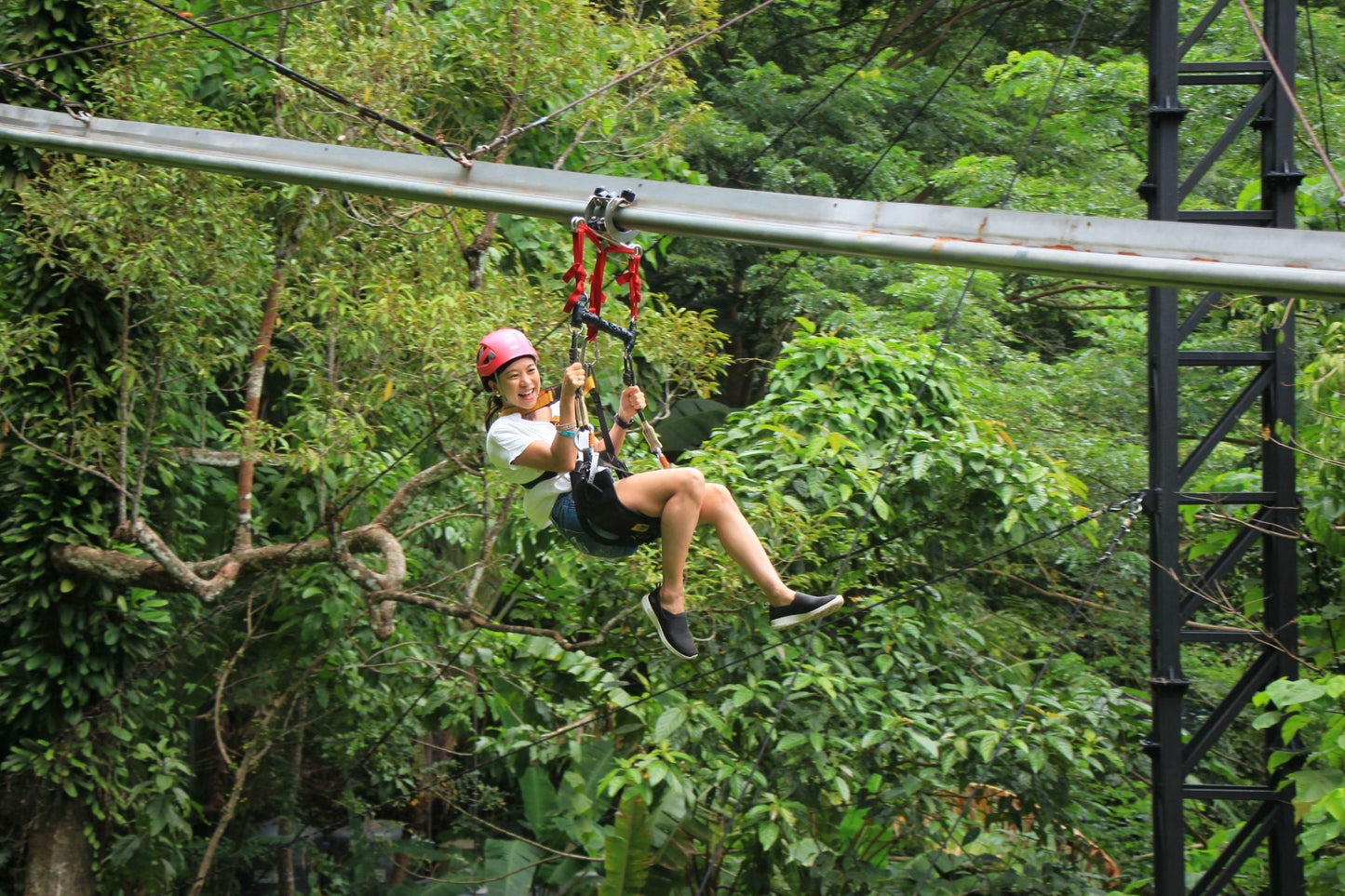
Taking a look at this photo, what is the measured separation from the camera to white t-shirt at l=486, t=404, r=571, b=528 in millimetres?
3770

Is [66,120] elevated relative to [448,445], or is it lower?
elevated

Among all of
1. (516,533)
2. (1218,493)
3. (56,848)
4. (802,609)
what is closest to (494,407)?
Answer: (802,609)

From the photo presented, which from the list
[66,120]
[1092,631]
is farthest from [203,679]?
[1092,631]

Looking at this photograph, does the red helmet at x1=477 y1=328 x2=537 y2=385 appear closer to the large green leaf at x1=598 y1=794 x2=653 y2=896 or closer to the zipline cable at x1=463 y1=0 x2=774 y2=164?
the zipline cable at x1=463 y1=0 x2=774 y2=164

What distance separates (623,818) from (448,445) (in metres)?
1.74

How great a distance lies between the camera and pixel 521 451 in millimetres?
3748

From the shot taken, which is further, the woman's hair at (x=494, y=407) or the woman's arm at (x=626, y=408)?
the woman's hair at (x=494, y=407)

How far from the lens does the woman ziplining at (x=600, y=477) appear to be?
3.53 m

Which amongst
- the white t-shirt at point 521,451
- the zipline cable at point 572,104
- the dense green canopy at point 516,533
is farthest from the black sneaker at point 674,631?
the dense green canopy at point 516,533

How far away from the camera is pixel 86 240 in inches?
229

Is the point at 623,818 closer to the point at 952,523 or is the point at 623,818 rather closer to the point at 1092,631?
the point at 952,523

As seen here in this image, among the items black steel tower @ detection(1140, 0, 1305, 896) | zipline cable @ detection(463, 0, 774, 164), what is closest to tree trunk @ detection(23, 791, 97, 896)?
zipline cable @ detection(463, 0, 774, 164)

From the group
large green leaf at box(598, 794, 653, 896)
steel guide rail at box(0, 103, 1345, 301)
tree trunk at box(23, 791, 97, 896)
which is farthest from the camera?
tree trunk at box(23, 791, 97, 896)

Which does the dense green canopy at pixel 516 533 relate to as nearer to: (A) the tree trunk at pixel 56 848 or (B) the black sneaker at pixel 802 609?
(A) the tree trunk at pixel 56 848
